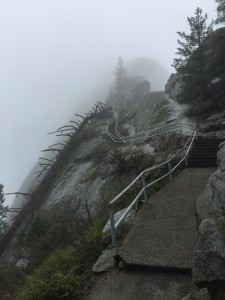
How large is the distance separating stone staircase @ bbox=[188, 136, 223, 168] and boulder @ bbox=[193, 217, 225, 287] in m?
11.8

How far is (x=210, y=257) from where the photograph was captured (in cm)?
423

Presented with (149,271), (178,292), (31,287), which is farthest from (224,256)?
(31,287)

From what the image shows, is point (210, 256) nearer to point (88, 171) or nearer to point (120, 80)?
point (88, 171)

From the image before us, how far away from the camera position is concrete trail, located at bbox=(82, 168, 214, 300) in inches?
213

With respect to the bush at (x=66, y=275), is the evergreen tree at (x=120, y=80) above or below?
above

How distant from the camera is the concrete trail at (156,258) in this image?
541cm

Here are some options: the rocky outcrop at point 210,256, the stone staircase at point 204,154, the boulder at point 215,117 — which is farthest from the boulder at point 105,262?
the boulder at point 215,117

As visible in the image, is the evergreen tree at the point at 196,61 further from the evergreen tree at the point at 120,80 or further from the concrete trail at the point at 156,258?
the evergreen tree at the point at 120,80

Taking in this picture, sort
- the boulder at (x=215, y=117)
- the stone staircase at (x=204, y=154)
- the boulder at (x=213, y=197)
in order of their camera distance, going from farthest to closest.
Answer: the boulder at (x=215, y=117), the stone staircase at (x=204, y=154), the boulder at (x=213, y=197)

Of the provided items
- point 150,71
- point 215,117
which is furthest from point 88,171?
point 150,71

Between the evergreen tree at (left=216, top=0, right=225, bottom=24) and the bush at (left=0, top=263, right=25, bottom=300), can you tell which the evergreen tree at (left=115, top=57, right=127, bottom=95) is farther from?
the bush at (left=0, top=263, right=25, bottom=300)

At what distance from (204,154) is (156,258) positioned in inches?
455

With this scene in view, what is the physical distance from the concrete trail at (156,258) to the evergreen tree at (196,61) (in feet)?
63.5

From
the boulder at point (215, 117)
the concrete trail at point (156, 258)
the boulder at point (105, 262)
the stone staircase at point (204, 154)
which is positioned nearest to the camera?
the concrete trail at point (156, 258)
